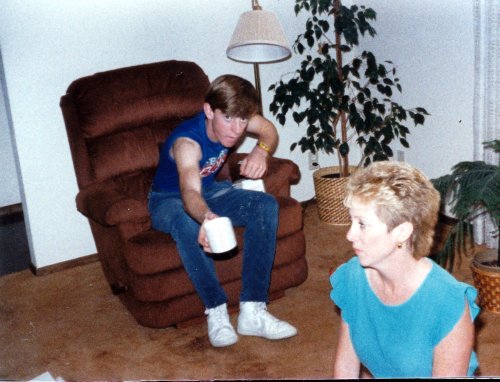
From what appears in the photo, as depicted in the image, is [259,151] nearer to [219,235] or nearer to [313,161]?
[219,235]

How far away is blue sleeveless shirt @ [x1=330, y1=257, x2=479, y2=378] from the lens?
1.30 m

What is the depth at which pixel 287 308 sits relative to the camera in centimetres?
A: 282

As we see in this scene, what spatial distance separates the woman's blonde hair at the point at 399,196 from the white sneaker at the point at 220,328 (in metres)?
1.29

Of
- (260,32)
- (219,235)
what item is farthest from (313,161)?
(219,235)

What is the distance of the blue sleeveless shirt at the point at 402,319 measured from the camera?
4.25ft

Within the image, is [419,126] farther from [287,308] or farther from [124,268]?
[124,268]

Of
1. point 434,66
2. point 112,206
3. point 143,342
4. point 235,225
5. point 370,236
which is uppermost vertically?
point 434,66

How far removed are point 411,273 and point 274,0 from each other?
2714 millimetres

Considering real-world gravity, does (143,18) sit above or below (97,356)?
above

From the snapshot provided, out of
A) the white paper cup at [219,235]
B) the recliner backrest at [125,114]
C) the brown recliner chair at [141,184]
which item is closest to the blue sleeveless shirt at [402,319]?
the white paper cup at [219,235]

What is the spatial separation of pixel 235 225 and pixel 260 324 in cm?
41

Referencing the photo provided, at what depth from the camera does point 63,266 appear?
11.6ft

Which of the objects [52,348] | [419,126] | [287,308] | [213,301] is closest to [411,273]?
[213,301]

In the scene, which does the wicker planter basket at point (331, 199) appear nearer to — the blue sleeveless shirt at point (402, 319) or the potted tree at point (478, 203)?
the potted tree at point (478, 203)
